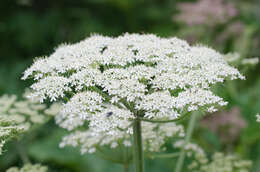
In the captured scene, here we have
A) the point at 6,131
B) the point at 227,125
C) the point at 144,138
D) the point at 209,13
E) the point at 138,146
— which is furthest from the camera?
the point at 209,13

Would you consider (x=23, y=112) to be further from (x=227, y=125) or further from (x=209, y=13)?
(x=209, y=13)

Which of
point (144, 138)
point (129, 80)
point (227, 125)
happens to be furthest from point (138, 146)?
point (227, 125)

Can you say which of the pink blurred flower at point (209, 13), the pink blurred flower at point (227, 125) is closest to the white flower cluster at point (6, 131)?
the pink blurred flower at point (227, 125)

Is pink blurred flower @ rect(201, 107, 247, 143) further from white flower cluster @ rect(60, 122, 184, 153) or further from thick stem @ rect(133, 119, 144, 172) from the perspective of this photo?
thick stem @ rect(133, 119, 144, 172)

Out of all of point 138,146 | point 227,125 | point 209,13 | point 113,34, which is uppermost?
point 113,34

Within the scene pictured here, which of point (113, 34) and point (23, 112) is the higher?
point (113, 34)

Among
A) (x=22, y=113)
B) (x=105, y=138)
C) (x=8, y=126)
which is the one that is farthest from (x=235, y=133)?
(x=8, y=126)

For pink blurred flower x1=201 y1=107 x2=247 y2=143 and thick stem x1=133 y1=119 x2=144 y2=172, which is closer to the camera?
thick stem x1=133 y1=119 x2=144 y2=172

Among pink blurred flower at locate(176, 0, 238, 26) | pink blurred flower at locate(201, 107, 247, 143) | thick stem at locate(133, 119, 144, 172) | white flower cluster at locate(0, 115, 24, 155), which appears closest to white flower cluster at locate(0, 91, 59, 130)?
white flower cluster at locate(0, 115, 24, 155)

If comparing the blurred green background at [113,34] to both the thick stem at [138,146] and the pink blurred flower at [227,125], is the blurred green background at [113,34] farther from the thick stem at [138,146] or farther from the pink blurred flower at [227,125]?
the thick stem at [138,146]
